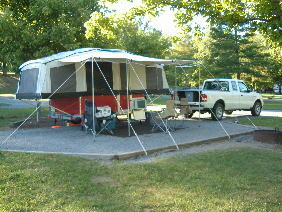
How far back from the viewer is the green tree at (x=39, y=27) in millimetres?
13188

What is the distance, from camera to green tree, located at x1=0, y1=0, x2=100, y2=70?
13.2m

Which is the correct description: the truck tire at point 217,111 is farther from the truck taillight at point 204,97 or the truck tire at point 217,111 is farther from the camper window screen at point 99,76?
the camper window screen at point 99,76

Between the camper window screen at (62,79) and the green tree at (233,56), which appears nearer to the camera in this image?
the camper window screen at (62,79)

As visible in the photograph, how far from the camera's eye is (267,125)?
12.0 meters

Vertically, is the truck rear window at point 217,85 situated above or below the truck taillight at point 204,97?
above

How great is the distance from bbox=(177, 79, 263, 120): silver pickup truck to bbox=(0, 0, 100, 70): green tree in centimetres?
528

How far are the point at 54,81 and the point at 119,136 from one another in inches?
123

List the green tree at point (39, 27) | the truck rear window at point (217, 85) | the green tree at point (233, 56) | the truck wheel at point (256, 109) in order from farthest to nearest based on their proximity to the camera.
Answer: the green tree at point (233, 56), the truck wheel at point (256, 109), the truck rear window at point (217, 85), the green tree at point (39, 27)

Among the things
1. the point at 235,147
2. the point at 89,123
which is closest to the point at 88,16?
the point at 89,123

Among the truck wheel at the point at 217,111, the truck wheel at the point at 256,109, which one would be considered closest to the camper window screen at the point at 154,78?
the truck wheel at the point at 217,111

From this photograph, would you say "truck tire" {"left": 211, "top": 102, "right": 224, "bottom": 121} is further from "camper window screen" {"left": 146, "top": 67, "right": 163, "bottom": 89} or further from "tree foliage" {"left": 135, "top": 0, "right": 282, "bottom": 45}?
"tree foliage" {"left": 135, "top": 0, "right": 282, "bottom": 45}

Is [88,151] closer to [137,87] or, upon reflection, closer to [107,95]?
[107,95]

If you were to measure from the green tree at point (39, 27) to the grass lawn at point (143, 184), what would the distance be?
25.2 feet

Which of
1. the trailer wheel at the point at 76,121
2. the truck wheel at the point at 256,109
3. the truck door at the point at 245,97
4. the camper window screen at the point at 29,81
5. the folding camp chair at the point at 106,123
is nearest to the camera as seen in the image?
the folding camp chair at the point at 106,123
